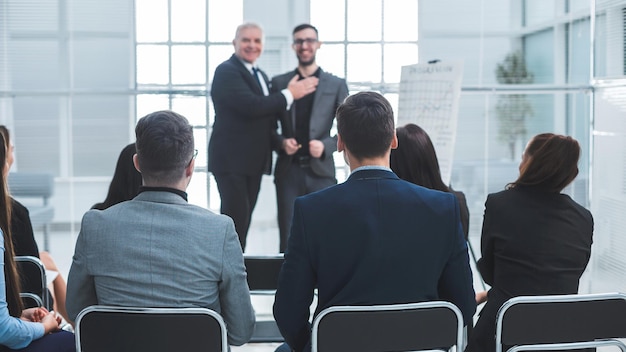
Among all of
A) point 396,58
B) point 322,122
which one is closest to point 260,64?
point 322,122

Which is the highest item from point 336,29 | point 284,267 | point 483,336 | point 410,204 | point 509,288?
point 336,29

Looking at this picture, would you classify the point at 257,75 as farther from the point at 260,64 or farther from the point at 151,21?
the point at 151,21

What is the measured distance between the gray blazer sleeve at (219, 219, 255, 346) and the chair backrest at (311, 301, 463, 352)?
250mm

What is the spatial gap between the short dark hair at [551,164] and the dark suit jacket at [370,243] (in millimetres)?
732

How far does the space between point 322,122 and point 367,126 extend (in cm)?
288

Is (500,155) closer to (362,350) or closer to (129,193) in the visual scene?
(129,193)

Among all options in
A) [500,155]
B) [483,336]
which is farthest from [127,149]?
[500,155]

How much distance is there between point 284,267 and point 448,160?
2832 mm

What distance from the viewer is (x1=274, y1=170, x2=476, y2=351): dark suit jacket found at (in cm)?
224

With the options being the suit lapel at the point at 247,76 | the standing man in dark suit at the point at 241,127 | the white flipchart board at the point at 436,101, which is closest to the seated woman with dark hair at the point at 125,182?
the standing man in dark suit at the point at 241,127

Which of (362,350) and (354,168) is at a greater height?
(354,168)

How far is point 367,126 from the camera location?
7.66ft

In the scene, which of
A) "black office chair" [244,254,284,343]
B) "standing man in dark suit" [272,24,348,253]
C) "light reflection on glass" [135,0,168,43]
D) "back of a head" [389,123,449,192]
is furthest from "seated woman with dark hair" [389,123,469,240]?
"light reflection on glass" [135,0,168,43]

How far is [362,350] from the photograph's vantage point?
2.28m
